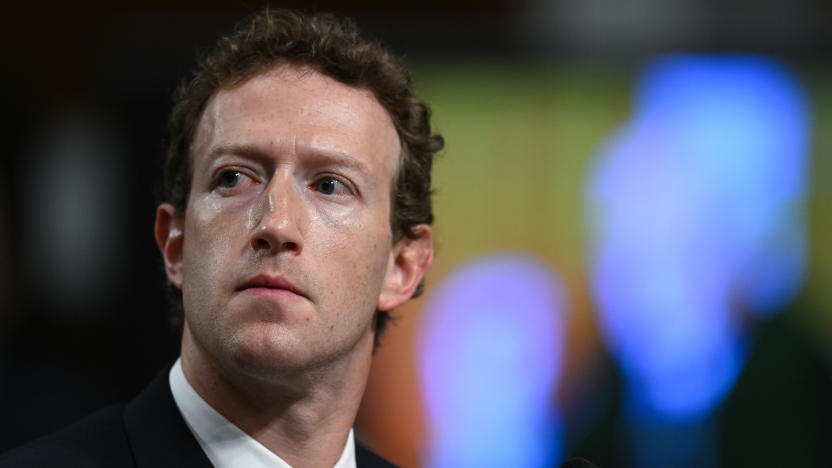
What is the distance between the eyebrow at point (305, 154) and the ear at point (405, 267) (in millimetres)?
355

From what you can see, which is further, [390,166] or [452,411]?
[452,411]

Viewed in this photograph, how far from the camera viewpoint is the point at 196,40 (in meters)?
Result: 6.02

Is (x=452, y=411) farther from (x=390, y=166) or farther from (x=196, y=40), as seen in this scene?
(x=390, y=166)

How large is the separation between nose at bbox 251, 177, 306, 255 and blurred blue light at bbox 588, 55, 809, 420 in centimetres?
369

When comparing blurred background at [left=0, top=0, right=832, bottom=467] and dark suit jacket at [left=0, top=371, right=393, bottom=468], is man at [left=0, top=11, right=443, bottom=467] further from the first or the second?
blurred background at [left=0, top=0, right=832, bottom=467]

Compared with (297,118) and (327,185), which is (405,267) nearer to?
(327,185)

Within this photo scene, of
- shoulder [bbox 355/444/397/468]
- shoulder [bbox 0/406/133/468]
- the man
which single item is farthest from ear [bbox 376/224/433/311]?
shoulder [bbox 0/406/133/468]

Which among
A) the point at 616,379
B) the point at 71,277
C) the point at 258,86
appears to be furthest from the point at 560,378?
the point at 258,86

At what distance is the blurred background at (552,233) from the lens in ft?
18.9

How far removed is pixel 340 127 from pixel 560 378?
3564 millimetres

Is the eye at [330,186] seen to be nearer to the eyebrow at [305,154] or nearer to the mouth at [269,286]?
the eyebrow at [305,154]

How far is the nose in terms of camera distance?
7.69ft

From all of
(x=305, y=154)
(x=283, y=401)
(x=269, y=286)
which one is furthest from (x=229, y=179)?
(x=283, y=401)

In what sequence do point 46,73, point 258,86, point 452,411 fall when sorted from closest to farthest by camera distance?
1. point 258,86
2. point 452,411
3. point 46,73
